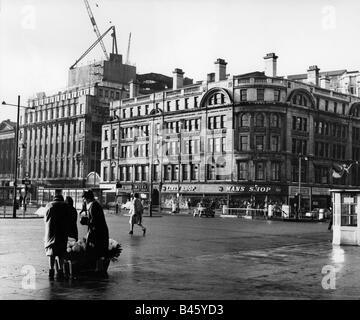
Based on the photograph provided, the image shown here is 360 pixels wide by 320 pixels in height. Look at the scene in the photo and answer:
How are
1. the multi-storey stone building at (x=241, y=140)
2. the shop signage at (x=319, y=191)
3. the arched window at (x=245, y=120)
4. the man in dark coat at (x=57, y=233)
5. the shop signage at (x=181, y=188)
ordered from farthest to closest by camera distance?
the shop signage at (x=181, y=188), the shop signage at (x=319, y=191), the arched window at (x=245, y=120), the multi-storey stone building at (x=241, y=140), the man in dark coat at (x=57, y=233)

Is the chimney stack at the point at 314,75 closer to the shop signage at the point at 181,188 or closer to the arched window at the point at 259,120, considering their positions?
the arched window at the point at 259,120

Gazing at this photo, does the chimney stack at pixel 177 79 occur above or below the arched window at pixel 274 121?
above

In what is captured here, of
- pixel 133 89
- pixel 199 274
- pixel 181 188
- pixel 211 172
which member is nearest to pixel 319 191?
pixel 211 172

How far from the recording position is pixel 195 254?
15.1 m

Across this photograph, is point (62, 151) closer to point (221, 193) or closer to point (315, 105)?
point (221, 193)

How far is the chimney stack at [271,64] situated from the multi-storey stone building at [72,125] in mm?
33240

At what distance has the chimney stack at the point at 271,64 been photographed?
69.0m

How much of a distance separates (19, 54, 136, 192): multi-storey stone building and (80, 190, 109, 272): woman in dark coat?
269 feet

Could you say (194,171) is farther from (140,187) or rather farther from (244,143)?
(140,187)

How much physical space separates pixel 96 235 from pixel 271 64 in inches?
2437

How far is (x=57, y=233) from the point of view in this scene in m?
10.3

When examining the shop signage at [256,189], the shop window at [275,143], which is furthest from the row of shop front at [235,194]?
the shop window at [275,143]

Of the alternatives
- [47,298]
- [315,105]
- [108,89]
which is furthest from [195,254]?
[108,89]

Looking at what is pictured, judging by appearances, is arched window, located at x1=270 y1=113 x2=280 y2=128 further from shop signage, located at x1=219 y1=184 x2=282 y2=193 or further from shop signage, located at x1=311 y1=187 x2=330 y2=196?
shop signage, located at x1=311 y1=187 x2=330 y2=196
